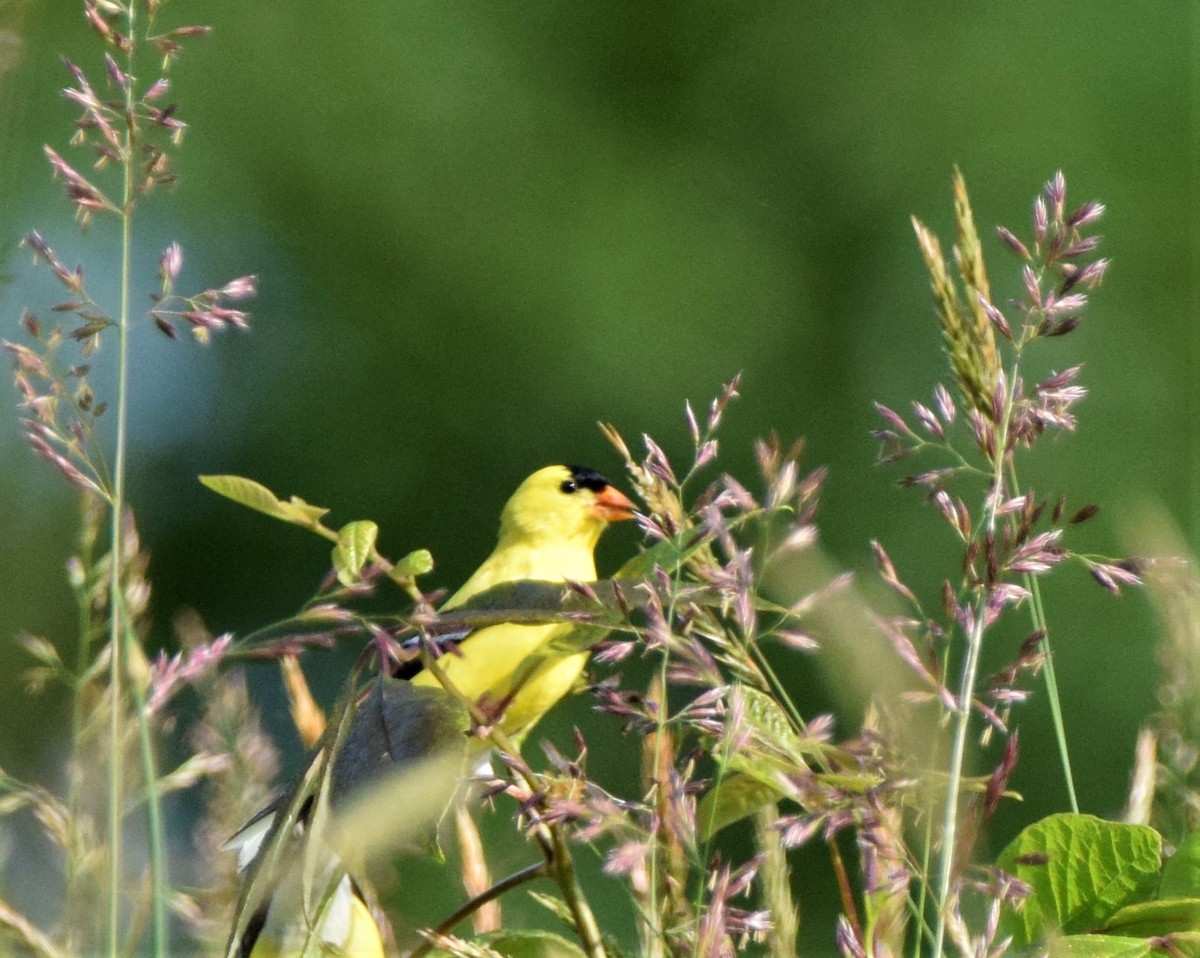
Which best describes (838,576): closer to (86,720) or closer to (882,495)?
(86,720)

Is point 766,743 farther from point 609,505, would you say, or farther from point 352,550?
point 609,505

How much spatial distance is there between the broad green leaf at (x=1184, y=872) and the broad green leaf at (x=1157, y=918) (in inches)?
0.5

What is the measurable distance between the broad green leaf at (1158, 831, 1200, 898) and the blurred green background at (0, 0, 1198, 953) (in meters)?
4.25

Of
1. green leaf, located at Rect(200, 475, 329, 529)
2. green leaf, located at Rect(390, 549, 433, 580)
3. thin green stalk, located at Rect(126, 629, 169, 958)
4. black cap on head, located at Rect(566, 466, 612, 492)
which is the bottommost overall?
black cap on head, located at Rect(566, 466, 612, 492)

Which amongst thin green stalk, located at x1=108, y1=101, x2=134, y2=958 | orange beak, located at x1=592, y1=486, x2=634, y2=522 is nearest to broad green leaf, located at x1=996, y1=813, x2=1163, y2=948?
thin green stalk, located at x1=108, y1=101, x2=134, y2=958

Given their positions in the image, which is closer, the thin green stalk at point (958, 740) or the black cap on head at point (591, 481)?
the thin green stalk at point (958, 740)

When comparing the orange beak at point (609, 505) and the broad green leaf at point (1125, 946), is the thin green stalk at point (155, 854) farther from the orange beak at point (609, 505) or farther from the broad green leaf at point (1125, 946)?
the orange beak at point (609, 505)

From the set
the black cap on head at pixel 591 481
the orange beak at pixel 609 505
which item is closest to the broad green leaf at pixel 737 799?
the orange beak at pixel 609 505

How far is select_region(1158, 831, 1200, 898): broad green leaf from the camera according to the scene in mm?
417

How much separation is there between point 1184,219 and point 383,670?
5412 mm

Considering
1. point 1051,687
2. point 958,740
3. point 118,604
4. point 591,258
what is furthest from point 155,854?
point 591,258

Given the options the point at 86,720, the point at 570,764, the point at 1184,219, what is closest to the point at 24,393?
the point at 86,720

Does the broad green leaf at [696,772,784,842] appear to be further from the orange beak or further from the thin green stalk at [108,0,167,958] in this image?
the orange beak

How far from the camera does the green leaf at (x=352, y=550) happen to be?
1.33 feet
